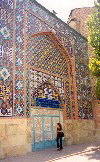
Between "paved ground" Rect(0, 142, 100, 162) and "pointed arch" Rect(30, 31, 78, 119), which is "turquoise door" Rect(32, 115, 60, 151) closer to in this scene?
"paved ground" Rect(0, 142, 100, 162)

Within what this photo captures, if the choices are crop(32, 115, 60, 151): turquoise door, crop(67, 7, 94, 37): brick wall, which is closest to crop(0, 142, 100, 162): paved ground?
crop(32, 115, 60, 151): turquoise door

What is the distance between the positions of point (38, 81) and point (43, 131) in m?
2.37

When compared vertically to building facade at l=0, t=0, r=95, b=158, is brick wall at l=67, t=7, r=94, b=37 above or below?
above

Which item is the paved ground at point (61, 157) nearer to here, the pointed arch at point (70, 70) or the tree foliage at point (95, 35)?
the pointed arch at point (70, 70)

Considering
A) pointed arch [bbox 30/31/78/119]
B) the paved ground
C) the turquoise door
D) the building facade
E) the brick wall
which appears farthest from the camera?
the brick wall

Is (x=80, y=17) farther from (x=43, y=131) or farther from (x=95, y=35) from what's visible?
(x=43, y=131)

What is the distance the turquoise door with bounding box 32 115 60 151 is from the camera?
31.6 feet

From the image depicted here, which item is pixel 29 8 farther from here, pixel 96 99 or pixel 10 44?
pixel 96 99

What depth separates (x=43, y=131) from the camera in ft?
33.1

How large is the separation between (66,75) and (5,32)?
471 centimetres

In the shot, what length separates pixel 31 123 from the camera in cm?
933

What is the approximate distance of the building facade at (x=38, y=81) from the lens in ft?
28.0

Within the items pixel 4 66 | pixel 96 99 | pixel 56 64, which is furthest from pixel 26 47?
pixel 96 99

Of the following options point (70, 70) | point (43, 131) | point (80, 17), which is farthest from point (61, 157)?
point (80, 17)
